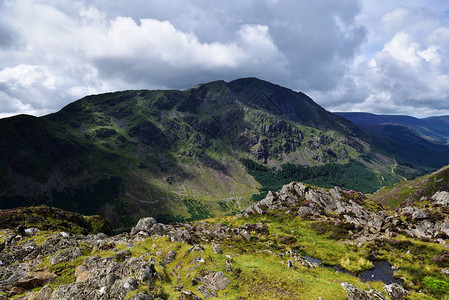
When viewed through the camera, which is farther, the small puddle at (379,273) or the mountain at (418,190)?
the mountain at (418,190)

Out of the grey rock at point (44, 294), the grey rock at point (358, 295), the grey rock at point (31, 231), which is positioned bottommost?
the grey rock at point (358, 295)

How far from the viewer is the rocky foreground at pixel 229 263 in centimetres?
2322

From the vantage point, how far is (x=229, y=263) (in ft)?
101

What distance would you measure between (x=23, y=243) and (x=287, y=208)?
3336 inches

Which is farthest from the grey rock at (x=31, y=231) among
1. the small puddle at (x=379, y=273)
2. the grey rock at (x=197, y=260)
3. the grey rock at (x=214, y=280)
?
the small puddle at (x=379, y=273)

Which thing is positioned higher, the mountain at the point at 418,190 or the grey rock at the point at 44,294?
the grey rock at the point at 44,294

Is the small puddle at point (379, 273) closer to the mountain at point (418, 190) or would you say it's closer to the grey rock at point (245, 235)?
the grey rock at point (245, 235)

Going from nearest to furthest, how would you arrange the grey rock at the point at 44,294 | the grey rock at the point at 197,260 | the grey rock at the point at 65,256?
the grey rock at the point at 44,294, the grey rock at the point at 65,256, the grey rock at the point at 197,260

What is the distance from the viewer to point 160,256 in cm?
3347

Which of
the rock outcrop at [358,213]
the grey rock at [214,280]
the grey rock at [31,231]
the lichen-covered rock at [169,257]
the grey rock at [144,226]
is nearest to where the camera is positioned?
the grey rock at [214,280]

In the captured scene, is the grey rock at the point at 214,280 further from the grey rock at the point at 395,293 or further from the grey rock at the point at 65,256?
the grey rock at the point at 395,293

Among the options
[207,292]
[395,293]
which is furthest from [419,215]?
[207,292]

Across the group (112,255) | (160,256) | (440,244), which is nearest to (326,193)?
(440,244)

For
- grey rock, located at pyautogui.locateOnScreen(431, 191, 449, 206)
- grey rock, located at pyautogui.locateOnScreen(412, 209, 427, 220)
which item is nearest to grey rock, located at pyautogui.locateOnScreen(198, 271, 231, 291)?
grey rock, located at pyautogui.locateOnScreen(412, 209, 427, 220)
